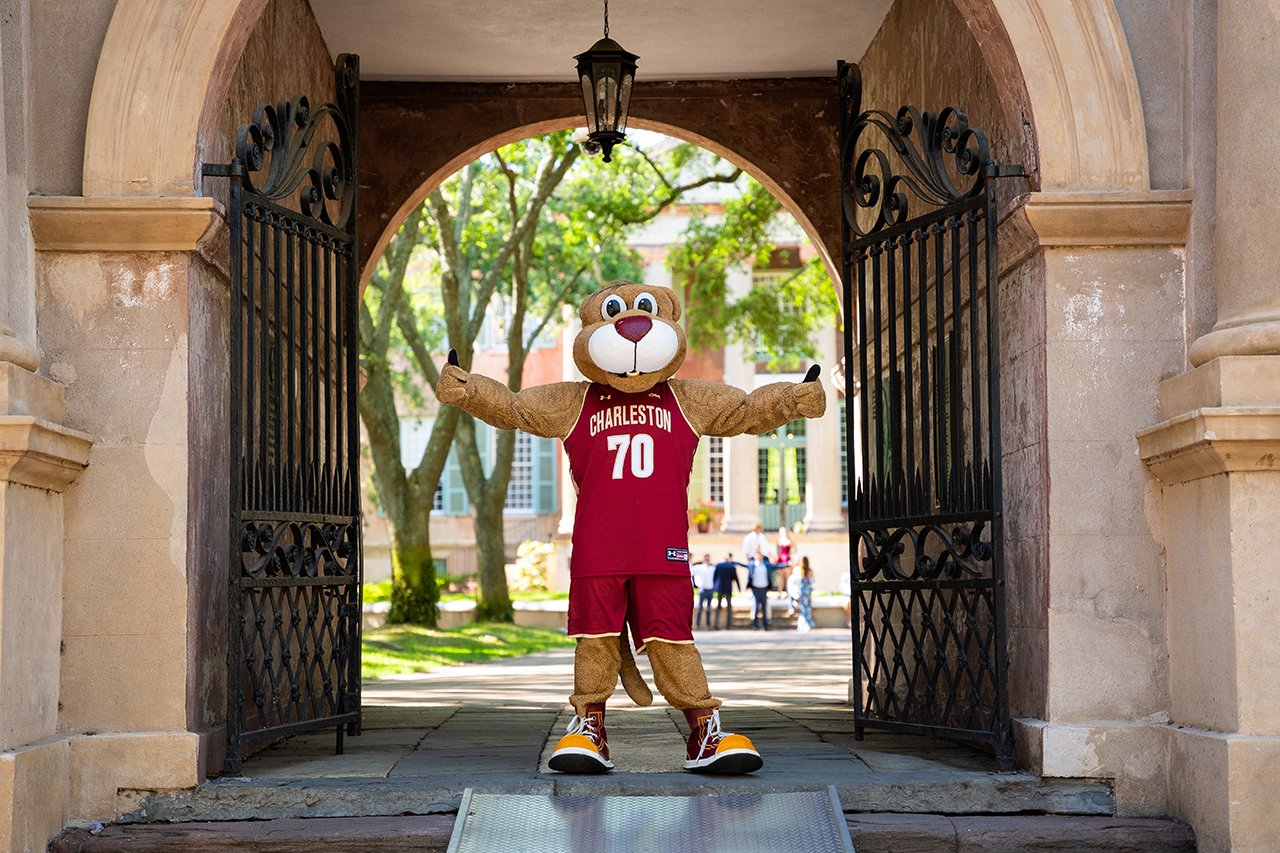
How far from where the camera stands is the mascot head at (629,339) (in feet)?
20.7

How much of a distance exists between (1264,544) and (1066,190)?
1.58 meters

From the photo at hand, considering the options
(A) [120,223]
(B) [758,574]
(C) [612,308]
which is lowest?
(B) [758,574]

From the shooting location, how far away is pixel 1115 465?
632 centimetres

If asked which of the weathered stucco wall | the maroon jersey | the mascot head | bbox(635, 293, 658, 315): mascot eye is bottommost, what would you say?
the maroon jersey

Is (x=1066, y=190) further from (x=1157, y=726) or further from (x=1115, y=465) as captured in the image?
(x=1157, y=726)

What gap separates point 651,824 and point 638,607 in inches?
38.8

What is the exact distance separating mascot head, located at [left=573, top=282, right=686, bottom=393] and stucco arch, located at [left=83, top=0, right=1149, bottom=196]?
1578mm

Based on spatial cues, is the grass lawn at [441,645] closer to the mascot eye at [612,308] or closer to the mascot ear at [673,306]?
the mascot ear at [673,306]

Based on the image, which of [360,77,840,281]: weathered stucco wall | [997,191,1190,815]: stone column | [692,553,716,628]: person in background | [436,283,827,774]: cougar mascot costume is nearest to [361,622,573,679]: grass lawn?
[692,553,716,628]: person in background

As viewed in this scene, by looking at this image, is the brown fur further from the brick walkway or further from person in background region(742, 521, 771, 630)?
person in background region(742, 521, 771, 630)

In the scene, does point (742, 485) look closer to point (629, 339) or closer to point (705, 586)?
point (705, 586)

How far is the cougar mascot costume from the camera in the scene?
634 cm

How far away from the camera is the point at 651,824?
18.6 feet

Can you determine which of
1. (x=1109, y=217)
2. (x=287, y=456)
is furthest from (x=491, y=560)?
(x=1109, y=217)
